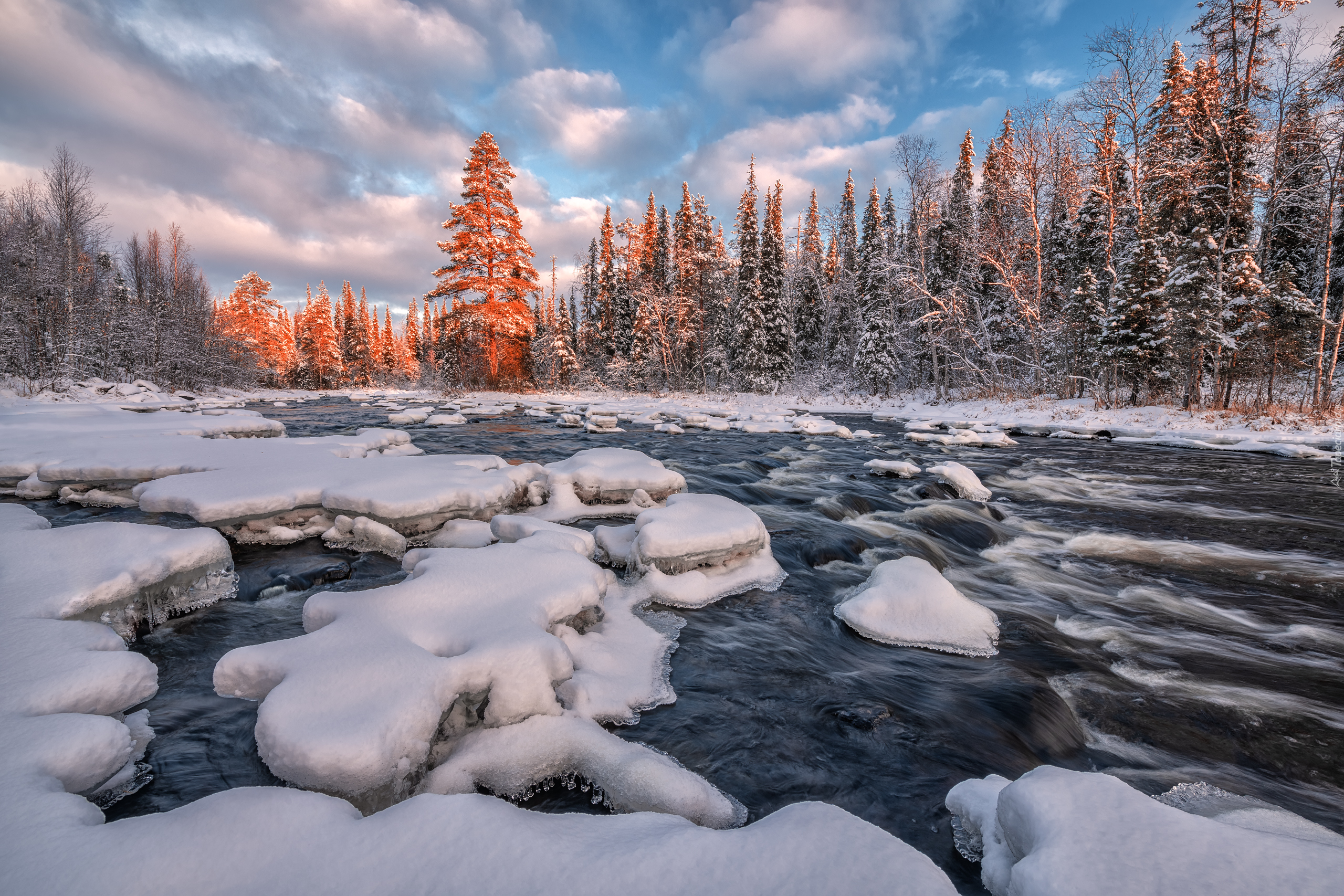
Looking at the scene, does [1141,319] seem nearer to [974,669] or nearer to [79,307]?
[974,669]

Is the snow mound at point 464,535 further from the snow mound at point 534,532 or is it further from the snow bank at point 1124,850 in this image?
the snow bank at point 1124,850

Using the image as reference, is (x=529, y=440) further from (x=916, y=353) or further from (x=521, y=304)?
(x=916, y=353)

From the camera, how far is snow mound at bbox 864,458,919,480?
8.50 metres

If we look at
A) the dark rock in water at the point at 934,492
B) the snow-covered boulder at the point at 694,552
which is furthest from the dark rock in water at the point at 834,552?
the dark rock in water at the point at 934,492

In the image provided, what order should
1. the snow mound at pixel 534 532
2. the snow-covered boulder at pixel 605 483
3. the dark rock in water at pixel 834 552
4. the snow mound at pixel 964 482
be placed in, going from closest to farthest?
the snow mound at pixel 534 532 → the dark rock in water at pixel 834 552 → the snow-covered boulder at pixel 605 483 → the snow mound at pixel 964 482

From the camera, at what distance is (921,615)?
12.1 feet

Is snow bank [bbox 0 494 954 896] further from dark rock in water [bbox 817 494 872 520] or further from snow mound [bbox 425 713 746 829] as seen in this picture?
dark rock in water [bbox 817 494 872 520]

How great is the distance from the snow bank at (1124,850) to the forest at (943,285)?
61.8 ft

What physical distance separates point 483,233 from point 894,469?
78.7ft

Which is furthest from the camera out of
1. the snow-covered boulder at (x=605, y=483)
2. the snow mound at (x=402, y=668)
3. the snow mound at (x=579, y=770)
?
the snow-covered boulder at (x=605, y=483)

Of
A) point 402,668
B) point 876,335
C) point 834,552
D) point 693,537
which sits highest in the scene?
point 876,335

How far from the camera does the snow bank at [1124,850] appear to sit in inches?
54.0

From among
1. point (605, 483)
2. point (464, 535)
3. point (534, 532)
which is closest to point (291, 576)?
point (464, 535)

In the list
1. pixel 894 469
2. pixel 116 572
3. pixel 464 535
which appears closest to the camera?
pixel 116 572
